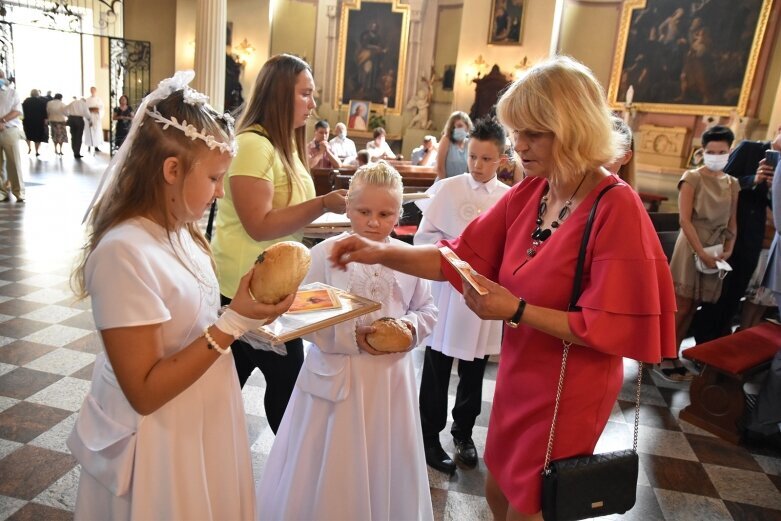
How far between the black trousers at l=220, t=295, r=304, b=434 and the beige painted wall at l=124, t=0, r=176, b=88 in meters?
16.9

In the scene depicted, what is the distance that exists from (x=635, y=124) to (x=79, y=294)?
13609 millimetres

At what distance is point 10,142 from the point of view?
8.15 metres

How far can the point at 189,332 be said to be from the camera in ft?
4.50

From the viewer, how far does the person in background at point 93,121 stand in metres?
16.4

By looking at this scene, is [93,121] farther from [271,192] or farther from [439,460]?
[439,460]

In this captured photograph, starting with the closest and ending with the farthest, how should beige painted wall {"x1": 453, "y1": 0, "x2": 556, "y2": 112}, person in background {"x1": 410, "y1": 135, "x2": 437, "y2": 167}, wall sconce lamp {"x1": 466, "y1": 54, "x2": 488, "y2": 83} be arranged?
person in background {"x1": 410, "y1": 135, "x2": 437, "y2": 167}, beige painted wall {"x1": 453, "y1": 0, "x2": 556, "y2": 112}, wall sconce lamp {"x1": 466, "y1": 54, "x2": 488, "y2": 83}

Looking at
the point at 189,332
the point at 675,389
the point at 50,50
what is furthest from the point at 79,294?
the point at 50,50

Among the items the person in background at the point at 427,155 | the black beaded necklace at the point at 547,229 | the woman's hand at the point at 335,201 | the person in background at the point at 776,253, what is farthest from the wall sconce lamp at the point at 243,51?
the black beaded necklace at the point at 547,229

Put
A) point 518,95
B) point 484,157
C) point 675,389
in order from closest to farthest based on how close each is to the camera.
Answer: point 518,95
point 484,157
point 675,389

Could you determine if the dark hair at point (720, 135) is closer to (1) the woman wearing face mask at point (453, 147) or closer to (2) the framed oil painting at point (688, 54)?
(1) the woman wearing face mask at point (453, 147)

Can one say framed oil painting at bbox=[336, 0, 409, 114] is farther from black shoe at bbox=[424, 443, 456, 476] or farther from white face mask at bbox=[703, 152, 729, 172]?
black shoe at bbox=[424, 443, 456, 476]

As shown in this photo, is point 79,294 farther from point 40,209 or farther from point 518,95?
point 40,209

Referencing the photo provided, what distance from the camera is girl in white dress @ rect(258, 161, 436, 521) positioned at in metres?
1.87

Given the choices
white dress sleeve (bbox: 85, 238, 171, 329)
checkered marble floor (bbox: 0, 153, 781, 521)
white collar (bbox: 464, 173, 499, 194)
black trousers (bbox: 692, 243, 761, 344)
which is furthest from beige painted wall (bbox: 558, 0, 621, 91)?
white dress sleeve (bbox: 85, 238, 171, 329)
